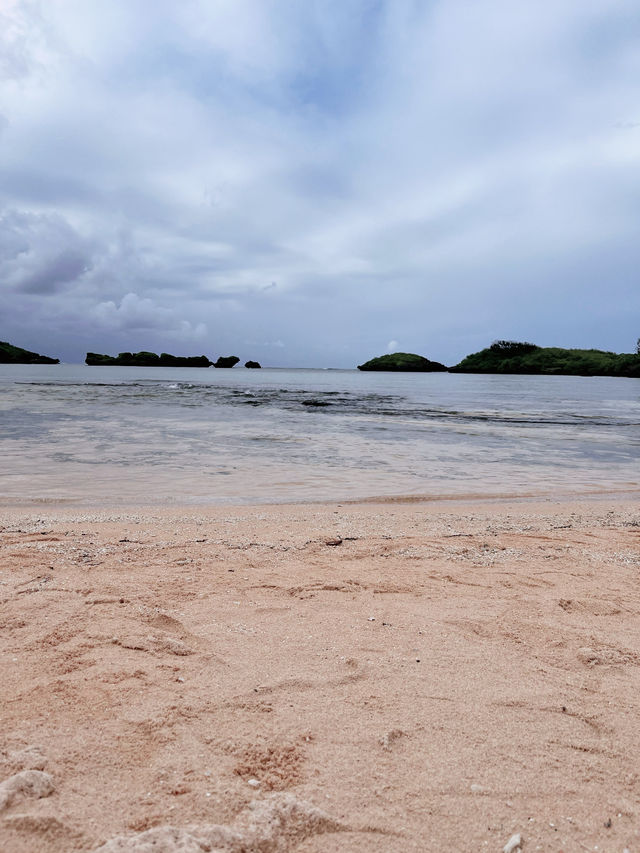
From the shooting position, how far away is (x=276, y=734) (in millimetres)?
2379

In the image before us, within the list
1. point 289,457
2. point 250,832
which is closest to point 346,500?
point 289,457

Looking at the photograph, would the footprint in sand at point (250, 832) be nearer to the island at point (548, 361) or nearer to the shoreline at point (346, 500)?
the shoreline at point (346, 500)

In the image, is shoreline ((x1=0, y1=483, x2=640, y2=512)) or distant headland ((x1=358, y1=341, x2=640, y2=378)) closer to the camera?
shoreline ((x1=0, y1=483, x2=640, y2=512))

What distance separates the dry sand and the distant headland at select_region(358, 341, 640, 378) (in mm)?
146139

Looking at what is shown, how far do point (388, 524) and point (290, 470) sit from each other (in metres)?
4.63

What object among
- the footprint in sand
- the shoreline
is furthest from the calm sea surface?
the footprint in sand

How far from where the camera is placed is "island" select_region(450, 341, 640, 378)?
5531 inches

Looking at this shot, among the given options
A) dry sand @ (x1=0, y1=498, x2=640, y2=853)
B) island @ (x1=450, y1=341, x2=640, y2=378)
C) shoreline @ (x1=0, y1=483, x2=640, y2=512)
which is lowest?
shoreline @ (x1=0, y1=483, x2=640, y2=512)

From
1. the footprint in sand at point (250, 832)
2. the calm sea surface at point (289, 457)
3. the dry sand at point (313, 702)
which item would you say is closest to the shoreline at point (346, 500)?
the calm sea surface at point (289, 457)

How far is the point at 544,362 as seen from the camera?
157375 millimetres

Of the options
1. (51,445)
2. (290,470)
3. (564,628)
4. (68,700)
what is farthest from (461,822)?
(51,445)

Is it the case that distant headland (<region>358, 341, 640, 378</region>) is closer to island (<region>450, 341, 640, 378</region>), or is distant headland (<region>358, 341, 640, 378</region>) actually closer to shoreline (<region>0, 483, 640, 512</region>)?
island (<region>450, 341, 640, 378</region>)

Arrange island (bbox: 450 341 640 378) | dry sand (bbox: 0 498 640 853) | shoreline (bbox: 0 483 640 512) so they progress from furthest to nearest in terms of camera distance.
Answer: island (bbox: 450 341 640 378) → shoreline (bbox: 0 483 640 512) → dry sand (bbox: 0 498 640 853)

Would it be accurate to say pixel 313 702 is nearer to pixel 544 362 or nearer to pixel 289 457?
pixel 289 457
